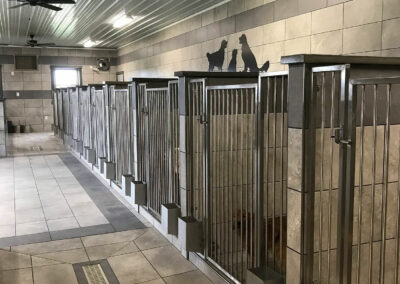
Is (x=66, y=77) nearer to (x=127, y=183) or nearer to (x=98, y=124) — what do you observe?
(x=98, y=124)

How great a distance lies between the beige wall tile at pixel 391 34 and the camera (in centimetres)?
473

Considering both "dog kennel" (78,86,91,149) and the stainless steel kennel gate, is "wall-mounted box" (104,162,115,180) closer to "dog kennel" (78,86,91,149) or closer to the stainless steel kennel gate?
the stainless steel kennel gate

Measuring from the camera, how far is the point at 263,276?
2.76 m

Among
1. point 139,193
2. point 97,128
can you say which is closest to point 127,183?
point 139,193

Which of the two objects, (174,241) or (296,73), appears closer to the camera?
(296,73)

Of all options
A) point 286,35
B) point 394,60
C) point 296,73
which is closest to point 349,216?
point 296,73

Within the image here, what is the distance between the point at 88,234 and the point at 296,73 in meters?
3.44

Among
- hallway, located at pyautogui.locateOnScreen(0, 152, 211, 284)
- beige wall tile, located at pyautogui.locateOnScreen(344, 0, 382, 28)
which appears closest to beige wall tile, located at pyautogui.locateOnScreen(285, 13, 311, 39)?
beige wall tile, located at pyautogui.locateOnScreen(344, 0, 382, 28)

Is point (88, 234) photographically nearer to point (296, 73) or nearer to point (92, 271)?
point (92, 271)

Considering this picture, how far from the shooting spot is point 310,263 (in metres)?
2.44

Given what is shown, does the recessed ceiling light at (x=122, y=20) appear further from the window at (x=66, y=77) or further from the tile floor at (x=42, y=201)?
the window at (x=66, y=77)

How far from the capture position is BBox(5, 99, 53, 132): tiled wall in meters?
16.5

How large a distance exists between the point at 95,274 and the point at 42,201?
2.93 m

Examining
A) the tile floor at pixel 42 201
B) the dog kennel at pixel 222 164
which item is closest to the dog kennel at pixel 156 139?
the dog kennel at pixel 222 164
